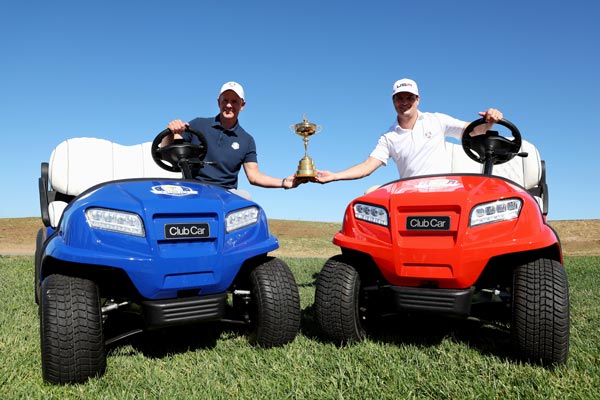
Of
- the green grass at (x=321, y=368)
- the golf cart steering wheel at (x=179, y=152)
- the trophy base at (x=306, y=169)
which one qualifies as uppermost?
the golf cart steering wheel at (x=179, y=152)

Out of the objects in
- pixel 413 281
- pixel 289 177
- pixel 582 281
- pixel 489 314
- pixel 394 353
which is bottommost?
pixel 582 281

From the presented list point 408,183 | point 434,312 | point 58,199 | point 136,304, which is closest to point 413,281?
point 434,312

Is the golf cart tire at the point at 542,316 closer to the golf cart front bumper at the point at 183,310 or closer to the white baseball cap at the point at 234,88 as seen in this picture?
the golf cart front bumper at the point at 183,310

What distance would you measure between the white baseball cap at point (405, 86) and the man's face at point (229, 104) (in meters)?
1.53

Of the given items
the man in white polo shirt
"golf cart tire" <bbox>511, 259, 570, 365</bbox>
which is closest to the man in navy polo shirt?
the man in white polo shirt

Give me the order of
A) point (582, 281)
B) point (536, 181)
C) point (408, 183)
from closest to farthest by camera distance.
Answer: point (408, 183) → point (536, 181) → point (582, 281)

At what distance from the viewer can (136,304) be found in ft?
10.2

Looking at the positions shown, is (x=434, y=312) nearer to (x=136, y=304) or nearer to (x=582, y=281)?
(x=136, y=304)

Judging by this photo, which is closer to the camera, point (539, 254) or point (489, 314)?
point (539, 254)

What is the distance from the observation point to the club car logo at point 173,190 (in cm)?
303

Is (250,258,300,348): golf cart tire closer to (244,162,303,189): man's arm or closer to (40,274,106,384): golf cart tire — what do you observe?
(40,274,106,384): golf cart tire

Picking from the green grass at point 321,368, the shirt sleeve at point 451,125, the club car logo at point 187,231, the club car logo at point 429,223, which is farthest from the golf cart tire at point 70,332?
the shirt sleeve at point 451,125

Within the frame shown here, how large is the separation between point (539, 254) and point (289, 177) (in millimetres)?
2310

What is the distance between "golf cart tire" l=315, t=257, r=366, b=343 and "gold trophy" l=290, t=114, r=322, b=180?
1.37 metres
